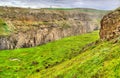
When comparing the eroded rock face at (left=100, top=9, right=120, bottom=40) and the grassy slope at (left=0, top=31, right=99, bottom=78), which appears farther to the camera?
the grassy slope at (left=0, top=31, right=99, bottom=78)

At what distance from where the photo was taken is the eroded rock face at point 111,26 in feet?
242

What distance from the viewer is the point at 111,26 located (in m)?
79.9

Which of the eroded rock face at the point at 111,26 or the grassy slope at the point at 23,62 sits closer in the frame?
the eroded rock face at the point at 111,26

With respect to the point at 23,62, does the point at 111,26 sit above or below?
above

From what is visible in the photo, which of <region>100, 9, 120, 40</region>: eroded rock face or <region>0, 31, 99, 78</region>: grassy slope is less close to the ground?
<region>100, 9, 120, 40</region>: eroded rock face

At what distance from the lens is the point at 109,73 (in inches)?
1623

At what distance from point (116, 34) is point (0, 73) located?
229ft

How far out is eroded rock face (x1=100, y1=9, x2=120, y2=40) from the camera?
242ft

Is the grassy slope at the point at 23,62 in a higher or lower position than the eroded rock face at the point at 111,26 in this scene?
lower

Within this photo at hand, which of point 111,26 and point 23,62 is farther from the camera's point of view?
point 23,62

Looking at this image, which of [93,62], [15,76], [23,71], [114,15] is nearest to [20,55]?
[23,71]

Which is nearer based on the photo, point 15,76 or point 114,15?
point 114,15

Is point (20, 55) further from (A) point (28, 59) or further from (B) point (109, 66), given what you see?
(B) point (109, 66)

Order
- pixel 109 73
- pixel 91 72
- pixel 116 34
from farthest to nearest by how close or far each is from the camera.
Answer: pixel 116 34
pixel 91 72
pixel 109 73
